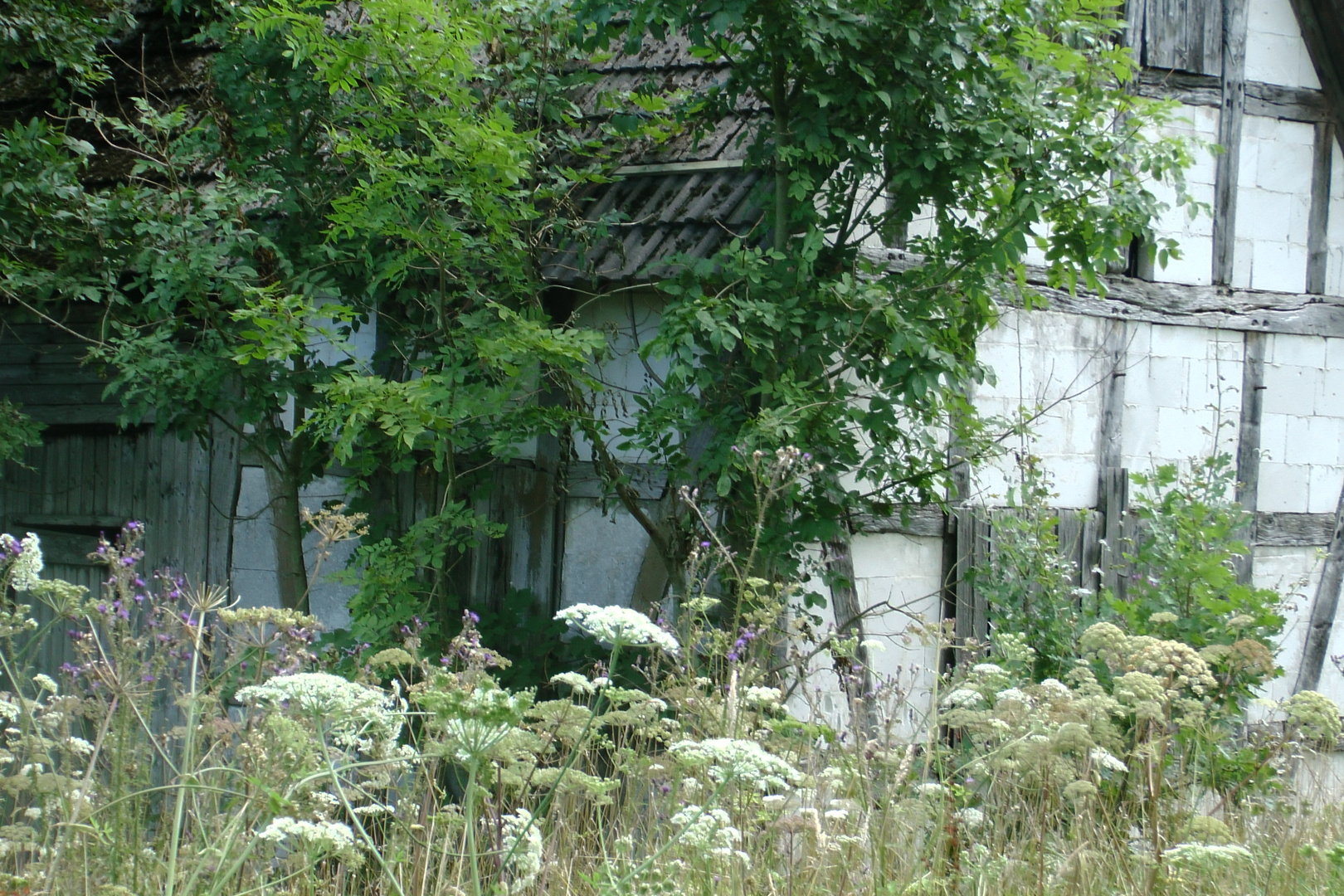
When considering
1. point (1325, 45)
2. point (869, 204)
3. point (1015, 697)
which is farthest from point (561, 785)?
point (1325, 45)

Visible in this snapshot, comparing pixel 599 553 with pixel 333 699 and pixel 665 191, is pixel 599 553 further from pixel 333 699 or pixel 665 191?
pixel 333 699

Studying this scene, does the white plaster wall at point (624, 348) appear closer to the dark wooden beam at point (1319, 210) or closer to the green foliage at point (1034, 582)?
the green foliage at point (1034, 582)

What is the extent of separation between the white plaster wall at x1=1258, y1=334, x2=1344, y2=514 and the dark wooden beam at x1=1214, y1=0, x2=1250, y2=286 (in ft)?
1.83

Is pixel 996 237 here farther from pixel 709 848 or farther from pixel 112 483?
pixel 112 483

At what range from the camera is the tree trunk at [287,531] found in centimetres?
558

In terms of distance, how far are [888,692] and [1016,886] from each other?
541mm

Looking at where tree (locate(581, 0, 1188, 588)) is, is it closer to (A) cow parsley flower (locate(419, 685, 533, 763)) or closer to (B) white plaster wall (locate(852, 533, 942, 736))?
(B) white plaster wall (locate(852, 533, 942, 736))

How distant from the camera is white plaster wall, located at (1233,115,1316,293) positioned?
6672 mm

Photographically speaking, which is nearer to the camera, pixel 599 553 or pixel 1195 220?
pixel 599 553

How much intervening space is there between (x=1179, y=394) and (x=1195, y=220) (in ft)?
3.26

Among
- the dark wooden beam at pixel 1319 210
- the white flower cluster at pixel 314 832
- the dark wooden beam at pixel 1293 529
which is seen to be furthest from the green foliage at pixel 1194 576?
the white flower cluster at pixel 314 832

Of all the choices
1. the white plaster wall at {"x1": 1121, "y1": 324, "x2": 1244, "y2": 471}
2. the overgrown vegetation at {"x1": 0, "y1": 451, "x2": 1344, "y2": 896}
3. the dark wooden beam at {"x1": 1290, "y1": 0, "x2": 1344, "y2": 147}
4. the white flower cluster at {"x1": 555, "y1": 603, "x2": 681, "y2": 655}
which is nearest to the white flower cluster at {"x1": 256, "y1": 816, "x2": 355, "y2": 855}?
the overgrown vegetation at {"x1": 0, "y1": 451, "x2": 1344, "y2": 896}

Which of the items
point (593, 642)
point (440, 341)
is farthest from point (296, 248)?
point (593, 642)

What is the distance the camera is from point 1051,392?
599 cm
